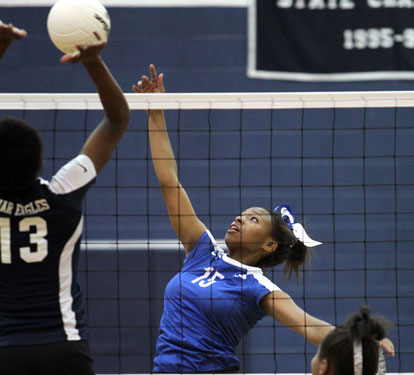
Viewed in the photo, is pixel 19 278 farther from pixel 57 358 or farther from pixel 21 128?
pixel 21 128

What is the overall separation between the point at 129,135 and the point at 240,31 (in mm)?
1230

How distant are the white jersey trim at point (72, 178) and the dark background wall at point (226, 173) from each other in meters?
3.74

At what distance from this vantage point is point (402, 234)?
21.2 ft

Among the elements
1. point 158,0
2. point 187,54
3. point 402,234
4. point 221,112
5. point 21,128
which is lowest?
point 402,234

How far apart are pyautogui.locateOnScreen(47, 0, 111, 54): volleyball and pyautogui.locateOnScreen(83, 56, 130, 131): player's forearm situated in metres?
0.49

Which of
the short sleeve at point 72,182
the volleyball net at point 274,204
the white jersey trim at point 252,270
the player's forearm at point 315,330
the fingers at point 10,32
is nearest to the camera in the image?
the fingers at point 10,32

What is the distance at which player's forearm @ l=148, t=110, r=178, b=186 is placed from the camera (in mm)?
3971

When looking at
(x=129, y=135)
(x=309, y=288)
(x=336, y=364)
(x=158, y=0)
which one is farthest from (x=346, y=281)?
(x=336, y=364)

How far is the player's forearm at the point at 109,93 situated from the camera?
8.61 ft

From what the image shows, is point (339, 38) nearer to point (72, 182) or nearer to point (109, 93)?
point (109, 93)

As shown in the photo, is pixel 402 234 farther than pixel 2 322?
Yes

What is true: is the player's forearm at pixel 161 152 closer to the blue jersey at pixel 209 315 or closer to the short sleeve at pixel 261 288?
the blue jersey at pixel 209 315

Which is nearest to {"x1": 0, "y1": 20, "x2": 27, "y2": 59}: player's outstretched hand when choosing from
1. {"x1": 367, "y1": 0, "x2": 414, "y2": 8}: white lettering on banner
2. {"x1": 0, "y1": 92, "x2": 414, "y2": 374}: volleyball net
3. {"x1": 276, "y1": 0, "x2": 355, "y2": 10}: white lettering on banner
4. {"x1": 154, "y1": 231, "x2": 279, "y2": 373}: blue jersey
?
{"x1": 154, "y1": 231, "x2": 279, "y2": 373}: blue jersey

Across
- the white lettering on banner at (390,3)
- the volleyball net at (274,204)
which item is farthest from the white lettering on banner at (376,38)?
the volleyball net at (274,204)
